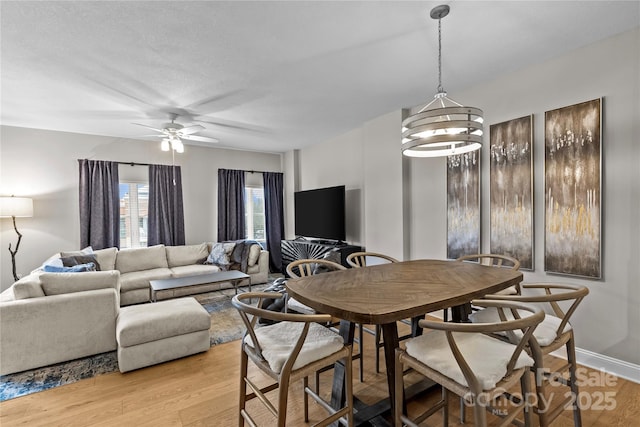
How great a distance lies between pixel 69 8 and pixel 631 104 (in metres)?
3.95

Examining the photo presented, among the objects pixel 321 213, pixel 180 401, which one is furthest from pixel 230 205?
pixel 180 401

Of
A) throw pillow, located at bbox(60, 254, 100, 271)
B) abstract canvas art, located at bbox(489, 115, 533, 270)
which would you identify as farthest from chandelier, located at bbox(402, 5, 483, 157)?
throw pillow, located at bbox(60, 254, 100, 271)

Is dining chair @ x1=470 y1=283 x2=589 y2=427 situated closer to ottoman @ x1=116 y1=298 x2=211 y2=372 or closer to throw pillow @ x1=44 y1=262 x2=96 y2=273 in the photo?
ottoman @ x1=116 y1=298 x2=211 y2=372

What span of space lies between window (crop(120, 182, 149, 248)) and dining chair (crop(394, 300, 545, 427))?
5205 millimetres

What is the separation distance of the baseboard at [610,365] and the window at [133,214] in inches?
238

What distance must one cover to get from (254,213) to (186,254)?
1.72 meters

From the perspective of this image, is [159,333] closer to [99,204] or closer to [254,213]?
[99,204]

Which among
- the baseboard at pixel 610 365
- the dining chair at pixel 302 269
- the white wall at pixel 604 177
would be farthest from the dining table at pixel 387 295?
the baseboard at pixel 610 365

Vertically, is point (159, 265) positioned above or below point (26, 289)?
below

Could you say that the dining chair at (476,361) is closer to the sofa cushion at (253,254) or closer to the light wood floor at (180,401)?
the light wood floor at (180,401)

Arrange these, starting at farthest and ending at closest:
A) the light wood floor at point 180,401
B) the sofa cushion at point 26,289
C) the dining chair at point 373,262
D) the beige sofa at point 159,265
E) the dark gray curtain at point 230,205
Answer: the dark gray curtain at point 230,205, the beige sofa at point 159,265, the sofa cushion at point 26,289, the dining chair at point 373,262, the light wood floor at point 180,401

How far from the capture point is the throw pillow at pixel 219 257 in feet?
16.5

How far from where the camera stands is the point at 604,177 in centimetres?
232

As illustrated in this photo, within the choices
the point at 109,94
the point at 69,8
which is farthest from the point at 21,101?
the point at 69,8
